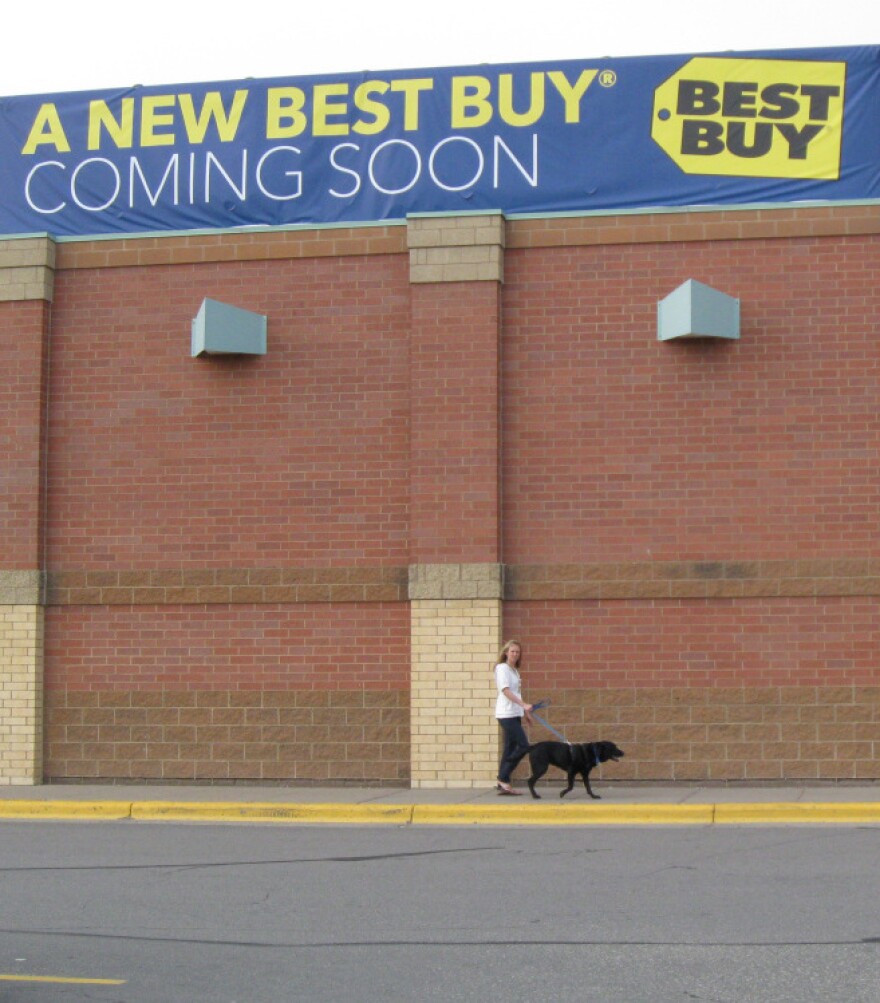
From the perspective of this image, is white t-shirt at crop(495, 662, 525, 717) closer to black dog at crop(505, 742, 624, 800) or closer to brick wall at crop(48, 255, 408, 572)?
black dog at crop(505, 742, 624, 800)

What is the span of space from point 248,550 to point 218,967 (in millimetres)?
10284

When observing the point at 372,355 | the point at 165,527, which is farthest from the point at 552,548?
the point at 165,527

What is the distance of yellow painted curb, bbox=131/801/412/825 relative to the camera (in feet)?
51.4

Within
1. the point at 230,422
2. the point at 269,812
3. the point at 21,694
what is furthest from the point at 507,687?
the point at 21,694

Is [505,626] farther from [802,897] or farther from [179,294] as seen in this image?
[802,897]

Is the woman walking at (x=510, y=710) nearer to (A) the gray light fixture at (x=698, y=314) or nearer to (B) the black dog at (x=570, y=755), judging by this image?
(B) the black dog at (x=570, y=755)

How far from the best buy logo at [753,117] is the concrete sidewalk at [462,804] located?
7.42m

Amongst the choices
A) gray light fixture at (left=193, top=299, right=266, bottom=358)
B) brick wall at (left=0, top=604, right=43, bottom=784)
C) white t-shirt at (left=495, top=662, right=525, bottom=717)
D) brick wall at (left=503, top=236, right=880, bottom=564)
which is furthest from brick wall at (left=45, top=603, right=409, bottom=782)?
gray light fixture at (left=193, top=299, right=266, bottom=358)

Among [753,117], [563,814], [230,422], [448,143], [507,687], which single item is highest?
[753,117]

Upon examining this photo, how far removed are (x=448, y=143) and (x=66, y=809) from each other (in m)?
9.19

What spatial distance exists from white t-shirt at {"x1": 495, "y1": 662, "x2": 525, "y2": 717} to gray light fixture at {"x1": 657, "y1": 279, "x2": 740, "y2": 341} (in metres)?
4.35

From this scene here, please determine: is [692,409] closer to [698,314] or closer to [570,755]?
[698,314]

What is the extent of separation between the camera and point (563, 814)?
1534 centimetres

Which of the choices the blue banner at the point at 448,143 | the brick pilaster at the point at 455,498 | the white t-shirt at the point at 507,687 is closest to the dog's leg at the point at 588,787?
the white t-shirt at the point at 507,687
